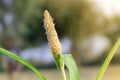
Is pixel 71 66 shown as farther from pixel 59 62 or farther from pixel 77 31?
pixel 77 31

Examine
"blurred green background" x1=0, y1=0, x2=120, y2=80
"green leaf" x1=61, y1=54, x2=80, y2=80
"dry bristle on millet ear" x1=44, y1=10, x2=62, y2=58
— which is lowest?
"green leaf" x1=61, y1=54, x2=80, y2=80

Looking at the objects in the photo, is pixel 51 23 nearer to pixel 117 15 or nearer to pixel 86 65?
pixel 117 15

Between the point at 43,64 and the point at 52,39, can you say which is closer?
the point at 52,39

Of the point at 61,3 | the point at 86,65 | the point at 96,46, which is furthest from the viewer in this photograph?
the point at 86,65

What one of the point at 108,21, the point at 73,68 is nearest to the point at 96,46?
the point at 108,21

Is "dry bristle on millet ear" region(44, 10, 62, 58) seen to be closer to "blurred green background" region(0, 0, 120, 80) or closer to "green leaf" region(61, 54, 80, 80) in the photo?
"green leaf" region(61, 54, 80, 80)

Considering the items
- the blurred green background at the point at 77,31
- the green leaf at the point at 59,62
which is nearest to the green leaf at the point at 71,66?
the green leaf at the point at 59,62

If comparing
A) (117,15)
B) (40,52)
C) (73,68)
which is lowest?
(73,68)

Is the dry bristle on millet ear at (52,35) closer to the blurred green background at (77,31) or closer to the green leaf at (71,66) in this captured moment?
the green leaf at (71,66)

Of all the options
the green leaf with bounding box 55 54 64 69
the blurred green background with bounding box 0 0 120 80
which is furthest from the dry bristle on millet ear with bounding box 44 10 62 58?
the blurred green background with bounding box 0 0 120 80
